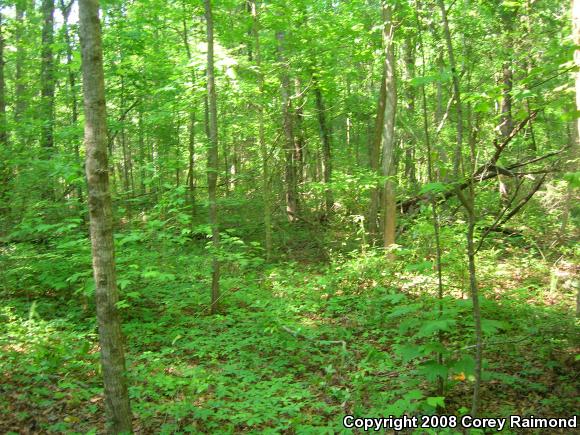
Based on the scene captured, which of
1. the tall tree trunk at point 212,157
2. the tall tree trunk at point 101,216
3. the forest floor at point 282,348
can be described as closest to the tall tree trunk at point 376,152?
the forest floor at point 282,348

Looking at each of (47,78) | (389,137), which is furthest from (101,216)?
(47,78)

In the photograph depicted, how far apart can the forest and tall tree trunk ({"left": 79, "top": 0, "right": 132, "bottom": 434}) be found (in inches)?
0.7

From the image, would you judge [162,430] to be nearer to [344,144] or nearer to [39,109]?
[39,109]

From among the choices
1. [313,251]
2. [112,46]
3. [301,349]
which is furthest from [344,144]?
[301,349]

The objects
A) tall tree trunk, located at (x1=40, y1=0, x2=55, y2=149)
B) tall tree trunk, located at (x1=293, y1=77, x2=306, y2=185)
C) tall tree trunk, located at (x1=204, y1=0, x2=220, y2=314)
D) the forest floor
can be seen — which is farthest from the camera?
tall tree trunk, located at (x1=293, y1=77, x2=306, y2=185)

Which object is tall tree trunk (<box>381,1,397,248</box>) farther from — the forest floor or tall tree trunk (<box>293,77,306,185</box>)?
tall tree trunk (<box>293,77,306,185</box>)

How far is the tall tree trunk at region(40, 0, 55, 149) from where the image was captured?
10953mm

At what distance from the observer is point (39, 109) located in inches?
448

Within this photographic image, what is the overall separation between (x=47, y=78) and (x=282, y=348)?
1169 centimetres

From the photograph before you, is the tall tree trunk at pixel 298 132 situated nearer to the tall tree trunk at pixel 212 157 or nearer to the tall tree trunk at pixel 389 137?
the tall tree trunk at pixel 389 137

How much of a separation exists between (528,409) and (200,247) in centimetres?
918

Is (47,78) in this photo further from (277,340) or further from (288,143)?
(277,340)

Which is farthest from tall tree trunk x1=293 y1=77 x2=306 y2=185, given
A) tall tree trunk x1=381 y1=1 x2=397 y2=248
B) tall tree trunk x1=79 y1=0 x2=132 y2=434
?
tall tree trunk x1=79 y1=0 x2=132 y2=434

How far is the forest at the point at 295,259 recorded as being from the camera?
4.13 meters
